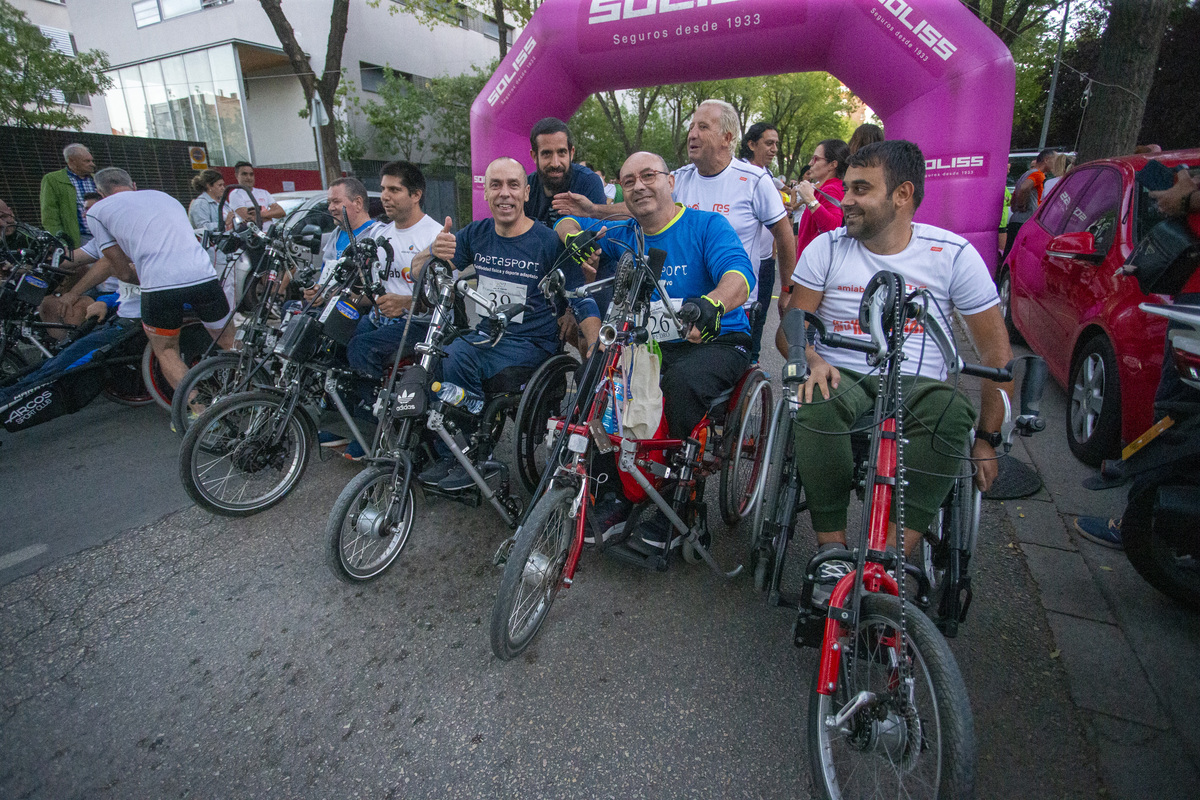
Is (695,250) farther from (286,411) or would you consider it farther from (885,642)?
(286,411)

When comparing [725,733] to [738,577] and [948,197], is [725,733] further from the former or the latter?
[948,197]

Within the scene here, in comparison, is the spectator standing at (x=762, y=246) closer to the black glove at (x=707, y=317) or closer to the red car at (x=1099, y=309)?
the black glove at (x=707, y=317)

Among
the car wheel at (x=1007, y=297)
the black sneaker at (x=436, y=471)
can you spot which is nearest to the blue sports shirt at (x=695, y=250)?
the black sneaker at (x=436, y=471)

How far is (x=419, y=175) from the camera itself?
403 centimetres

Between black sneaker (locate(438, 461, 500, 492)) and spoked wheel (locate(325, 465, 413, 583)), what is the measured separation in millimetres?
198

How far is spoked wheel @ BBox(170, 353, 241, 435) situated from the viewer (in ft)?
11.8

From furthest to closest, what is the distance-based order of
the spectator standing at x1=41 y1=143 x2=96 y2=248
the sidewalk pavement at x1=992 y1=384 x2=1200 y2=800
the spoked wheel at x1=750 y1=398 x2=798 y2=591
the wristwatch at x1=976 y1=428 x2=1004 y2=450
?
the spectator standing at x1=41 y1=143 x2=96 y2=248, the spoked wheel at x1=750 y1=398 x2=798 y2=591, the wristwatch at x1=976 y1=428 x2=1004 y2=450, the sidewalk pavement at x1=992 y1=384 x2=1200 y2=800

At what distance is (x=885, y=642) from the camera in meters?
1.65

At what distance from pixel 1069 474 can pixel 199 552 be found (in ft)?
16.0

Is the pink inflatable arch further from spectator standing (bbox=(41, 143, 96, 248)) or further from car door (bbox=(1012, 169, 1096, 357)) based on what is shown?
spectator standing (bbox=(41, 143, 96, 248))

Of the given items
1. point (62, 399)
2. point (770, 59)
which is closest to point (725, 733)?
point (62, 399)

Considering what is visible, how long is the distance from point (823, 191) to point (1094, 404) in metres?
2.29

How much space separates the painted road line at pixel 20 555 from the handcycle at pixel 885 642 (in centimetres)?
354

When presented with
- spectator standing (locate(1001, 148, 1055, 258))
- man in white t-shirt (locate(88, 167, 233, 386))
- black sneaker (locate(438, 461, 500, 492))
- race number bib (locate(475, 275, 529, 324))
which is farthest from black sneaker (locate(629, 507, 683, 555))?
spectator standing (locate(1001, 148, 1055, 258))
